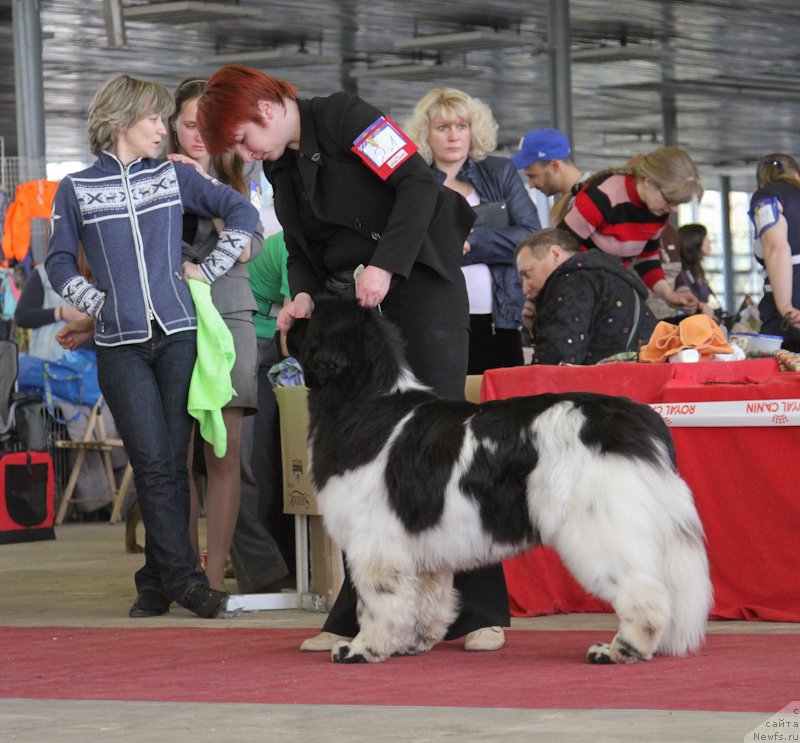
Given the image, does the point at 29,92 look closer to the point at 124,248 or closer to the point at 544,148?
the point at 544,148

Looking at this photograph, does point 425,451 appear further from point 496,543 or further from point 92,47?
point 92,47

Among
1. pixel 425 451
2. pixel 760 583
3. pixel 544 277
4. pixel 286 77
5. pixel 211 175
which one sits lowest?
pixel 760 583

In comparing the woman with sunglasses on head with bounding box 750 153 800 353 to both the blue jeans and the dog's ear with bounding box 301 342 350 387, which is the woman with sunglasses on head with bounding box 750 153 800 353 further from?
the dog's ear with bounding box 301 342 350 387

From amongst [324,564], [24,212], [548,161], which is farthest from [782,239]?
[24,212]

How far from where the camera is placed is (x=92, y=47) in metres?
18.3

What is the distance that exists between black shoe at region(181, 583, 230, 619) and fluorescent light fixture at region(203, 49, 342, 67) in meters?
13.9

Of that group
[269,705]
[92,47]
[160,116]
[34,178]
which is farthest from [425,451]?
[92,47]

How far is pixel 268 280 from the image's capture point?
17.7 ft

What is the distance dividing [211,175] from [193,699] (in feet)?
7.94

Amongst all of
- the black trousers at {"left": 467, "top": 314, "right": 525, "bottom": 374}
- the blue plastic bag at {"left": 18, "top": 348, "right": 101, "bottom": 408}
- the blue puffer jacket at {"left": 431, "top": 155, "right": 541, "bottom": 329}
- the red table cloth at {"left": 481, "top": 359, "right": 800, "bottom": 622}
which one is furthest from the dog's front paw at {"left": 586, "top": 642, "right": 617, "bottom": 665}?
the blue plastic bag at {"left": 18, "top": 348, "right": 101, "bottom": 408}

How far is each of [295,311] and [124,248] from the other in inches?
41.2

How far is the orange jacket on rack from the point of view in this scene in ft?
32.7

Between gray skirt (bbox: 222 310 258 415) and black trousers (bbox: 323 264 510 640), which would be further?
gray skirt (bbox: 222 310 258 415)

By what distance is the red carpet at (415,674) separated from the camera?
283 cm
